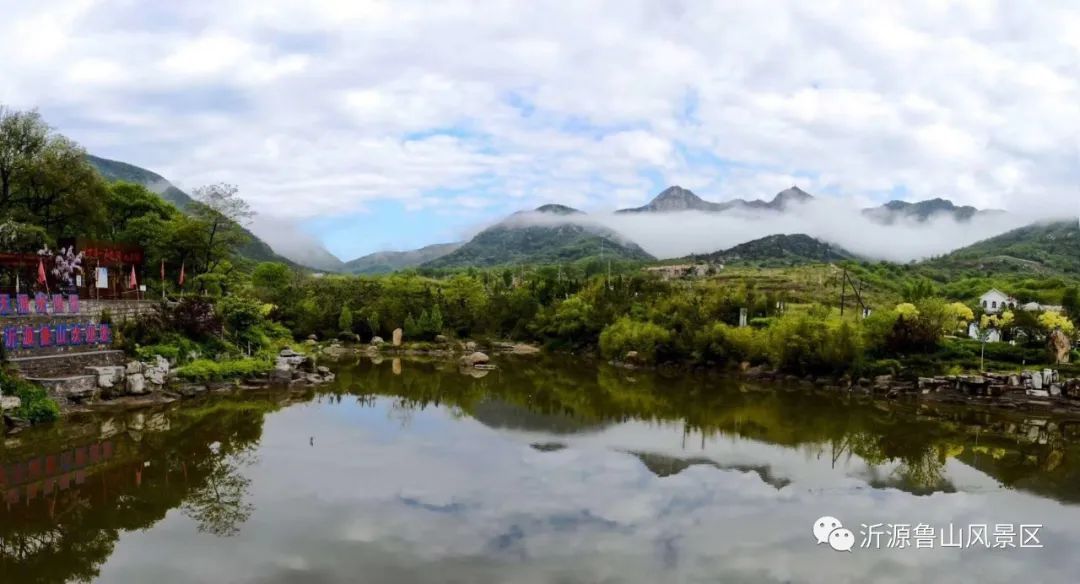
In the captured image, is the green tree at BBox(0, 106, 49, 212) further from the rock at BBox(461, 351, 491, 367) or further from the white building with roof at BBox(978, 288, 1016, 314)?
the white building with roof at BBox(978, 288, 1016, 314)

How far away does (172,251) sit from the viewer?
110 feet

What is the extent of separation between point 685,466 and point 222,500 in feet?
36.3

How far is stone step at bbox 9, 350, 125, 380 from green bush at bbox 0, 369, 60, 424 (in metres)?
0.82

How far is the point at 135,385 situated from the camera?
22.5 metres

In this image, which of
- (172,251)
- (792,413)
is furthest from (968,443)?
(172,251)

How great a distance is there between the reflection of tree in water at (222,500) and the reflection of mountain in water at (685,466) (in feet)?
31.4

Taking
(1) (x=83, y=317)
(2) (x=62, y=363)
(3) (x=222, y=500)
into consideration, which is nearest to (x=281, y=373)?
(1) (x=83, y=317)

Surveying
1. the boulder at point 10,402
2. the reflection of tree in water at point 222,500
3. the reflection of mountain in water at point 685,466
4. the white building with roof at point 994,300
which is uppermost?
the white building with roof at point 994,300

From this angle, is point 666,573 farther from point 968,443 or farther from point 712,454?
point 968,443

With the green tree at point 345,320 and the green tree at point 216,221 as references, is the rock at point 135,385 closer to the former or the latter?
the green tree at point 216,221

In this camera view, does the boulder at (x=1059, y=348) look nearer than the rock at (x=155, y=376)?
No

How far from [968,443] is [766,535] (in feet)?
42.4

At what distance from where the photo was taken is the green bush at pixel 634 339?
131 ft

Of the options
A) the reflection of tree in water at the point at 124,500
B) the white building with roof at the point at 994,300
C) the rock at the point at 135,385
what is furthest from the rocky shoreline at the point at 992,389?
the rock at the point at 135,385
